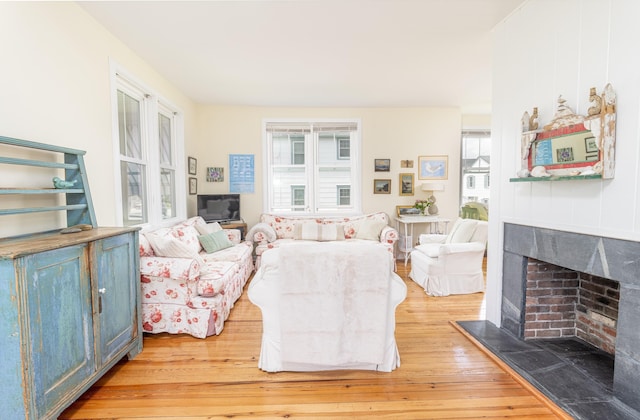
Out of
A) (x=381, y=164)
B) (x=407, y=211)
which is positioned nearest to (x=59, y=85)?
(x=381, y=164)

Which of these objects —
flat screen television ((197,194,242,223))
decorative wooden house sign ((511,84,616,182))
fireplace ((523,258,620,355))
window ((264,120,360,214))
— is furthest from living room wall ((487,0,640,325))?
flat screen television ((197,194,242,223))

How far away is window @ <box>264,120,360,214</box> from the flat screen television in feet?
1.89

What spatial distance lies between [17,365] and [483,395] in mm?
2468

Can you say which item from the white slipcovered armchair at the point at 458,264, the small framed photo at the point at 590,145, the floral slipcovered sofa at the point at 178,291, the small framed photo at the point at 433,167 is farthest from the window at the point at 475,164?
the floral slipcovered sofa at the point at 178,291

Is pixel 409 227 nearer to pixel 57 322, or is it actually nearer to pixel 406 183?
pixel 406 183

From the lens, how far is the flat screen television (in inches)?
184

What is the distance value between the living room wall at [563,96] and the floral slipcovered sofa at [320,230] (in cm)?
207

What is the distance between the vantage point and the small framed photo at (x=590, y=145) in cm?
172

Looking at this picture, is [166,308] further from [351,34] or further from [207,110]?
[207,110]

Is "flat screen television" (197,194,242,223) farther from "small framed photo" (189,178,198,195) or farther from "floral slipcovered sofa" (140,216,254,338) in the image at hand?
"floral slipcovered sofa" (140,216,254,338)

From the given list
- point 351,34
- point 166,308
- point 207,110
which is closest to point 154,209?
point 166,308

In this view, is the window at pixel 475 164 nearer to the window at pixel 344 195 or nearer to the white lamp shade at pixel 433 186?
the white lamp shade at pixel 433 186

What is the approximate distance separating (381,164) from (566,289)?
130 inches

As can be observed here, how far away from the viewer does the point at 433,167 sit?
528cm
